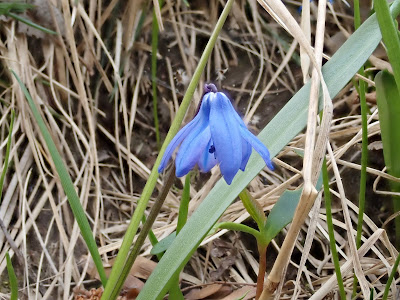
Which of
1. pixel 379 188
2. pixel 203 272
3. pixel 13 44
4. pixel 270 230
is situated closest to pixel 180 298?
pixel 270 230

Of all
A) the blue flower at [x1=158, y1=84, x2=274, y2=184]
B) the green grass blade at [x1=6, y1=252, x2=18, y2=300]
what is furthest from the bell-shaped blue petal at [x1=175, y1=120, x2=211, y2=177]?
the green grass blade at [x1=6, y1=252, x2=18, y2=300]

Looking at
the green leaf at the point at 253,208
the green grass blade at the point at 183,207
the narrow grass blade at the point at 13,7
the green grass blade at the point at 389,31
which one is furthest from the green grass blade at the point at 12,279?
the narrow grass blade at the point at 13,7

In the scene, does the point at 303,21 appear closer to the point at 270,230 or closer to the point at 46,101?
the point at 270,230

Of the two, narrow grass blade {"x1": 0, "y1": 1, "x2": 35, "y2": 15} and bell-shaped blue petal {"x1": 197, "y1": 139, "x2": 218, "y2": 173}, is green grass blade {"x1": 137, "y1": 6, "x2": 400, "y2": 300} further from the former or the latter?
narrow grass blade {"x1": 0, "y1": 1, "x2": 35, "y2": 15}

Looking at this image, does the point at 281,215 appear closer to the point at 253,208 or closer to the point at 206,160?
the point at 253,208

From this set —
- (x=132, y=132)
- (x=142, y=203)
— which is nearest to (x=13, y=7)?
(x=132, y=132)

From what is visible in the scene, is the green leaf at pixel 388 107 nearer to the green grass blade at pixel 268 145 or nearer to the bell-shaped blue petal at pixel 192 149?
the green grass blade at pixel 268 145

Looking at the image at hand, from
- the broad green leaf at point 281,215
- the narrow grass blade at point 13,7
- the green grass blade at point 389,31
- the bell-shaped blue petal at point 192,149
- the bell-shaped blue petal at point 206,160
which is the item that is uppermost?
the green grass blade at point 389,31
